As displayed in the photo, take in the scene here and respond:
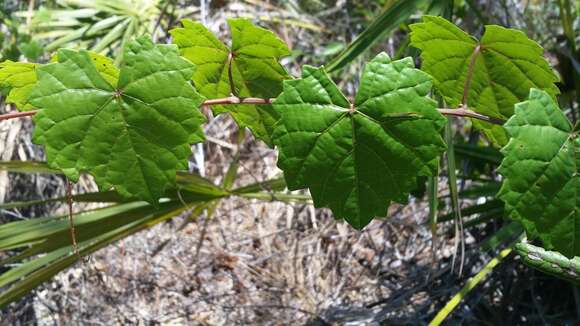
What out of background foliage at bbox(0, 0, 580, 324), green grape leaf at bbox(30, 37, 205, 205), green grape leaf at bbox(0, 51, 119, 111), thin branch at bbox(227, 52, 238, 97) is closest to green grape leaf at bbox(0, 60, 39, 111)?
green grape leaf at bbox(0, 51, 119, 111)

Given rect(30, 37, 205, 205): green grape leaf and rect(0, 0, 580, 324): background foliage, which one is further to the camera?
rect(0, 0, 580, 324): background foliage

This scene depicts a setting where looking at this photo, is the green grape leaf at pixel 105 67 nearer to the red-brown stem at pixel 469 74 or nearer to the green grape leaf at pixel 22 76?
the green grape leaf at pixel 22 76

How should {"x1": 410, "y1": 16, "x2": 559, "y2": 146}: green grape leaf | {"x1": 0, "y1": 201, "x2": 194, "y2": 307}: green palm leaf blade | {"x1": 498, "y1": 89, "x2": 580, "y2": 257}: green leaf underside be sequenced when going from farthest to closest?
{"x1": 0, "y1": 201, "x2": 194, "y2": 307}: green palm leaf blade, {"x1": 410, "y1": 16, "x2": 559, "y2": 146}: green grape leaf, {"x1": 498, "y1": 89, "x2": 580, "y2": 257}: green leaf underside

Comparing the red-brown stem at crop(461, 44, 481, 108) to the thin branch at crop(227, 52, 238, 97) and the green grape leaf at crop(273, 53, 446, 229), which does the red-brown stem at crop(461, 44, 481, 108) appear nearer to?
the green grape leaf at crop(273, 53, 446, 229)

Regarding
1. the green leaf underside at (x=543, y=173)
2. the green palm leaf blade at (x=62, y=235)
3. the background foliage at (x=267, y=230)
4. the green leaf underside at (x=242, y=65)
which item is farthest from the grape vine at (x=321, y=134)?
the green palm leaf blade at (x=62, y=235)

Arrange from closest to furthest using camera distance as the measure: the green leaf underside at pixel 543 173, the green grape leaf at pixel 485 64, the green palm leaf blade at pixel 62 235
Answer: the green leaf underside at pixel 543 173 → the green grape leaf at pixel 485 64 → the green palm leaf blade at pixel 62 235

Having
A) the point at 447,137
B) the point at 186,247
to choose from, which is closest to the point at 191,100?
the point at 447,137
